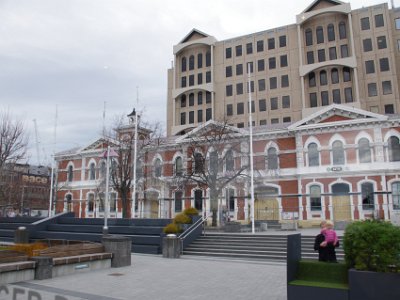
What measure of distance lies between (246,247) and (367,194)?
16.7 metres

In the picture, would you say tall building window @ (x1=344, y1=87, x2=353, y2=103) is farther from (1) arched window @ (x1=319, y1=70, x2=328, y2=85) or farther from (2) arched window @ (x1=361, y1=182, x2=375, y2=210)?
(2) arched window @ (x1=361, y1=182, x2=375, y2=210)

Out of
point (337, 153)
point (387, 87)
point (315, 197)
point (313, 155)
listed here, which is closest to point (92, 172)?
point (313, 155)

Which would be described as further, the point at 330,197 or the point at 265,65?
the point at 265,65

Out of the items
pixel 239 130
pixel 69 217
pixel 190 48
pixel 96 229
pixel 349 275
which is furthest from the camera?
pixel 190 48

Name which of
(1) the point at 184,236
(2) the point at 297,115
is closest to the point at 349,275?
(1) the point at 184,236

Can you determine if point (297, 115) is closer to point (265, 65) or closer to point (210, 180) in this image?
point (265, 65)

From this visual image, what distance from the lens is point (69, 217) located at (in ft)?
91.6

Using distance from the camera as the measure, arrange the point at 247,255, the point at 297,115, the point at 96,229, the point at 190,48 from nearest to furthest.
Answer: the point at 247,255 → the point at 96,229 → the point at 297,115 → the point at 190,48

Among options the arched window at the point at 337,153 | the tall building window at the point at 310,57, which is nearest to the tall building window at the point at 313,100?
the tall building window at the point at 310,57

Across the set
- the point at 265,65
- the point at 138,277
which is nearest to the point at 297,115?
the point at 265,65

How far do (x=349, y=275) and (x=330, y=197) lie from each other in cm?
2689

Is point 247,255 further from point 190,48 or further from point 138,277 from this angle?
point 190,48

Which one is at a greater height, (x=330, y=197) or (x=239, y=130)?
(x=239, y=130)

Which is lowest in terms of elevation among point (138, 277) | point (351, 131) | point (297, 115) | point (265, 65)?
point (138, 277)
